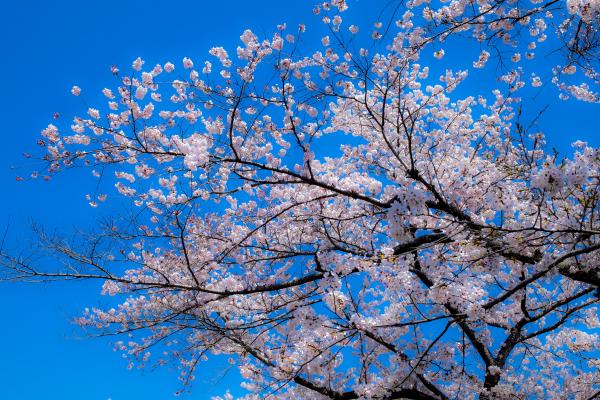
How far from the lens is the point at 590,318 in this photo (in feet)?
35.2

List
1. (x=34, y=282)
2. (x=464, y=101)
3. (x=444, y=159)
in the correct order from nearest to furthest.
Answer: (x=34, y=282)
(x=444, y=159)
(x=464, y=101)

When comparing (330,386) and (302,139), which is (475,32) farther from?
(330,386)

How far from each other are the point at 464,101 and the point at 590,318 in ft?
20.2

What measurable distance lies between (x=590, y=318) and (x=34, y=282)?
11.9 metres

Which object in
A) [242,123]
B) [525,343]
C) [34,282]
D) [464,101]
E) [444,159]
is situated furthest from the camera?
[464,101]

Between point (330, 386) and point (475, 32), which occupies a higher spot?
point (475, 32)

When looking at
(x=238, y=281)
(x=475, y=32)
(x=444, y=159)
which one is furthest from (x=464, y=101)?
(x=238, y=281)

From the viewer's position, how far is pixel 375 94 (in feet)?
32.8

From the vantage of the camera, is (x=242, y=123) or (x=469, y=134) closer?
(x=242, y=123)

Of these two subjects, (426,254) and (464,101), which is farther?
(464,101)

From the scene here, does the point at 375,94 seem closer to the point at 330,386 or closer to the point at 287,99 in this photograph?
the point at 287,99

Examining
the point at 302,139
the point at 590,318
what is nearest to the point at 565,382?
the point at 590,318

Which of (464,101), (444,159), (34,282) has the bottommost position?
(34,282)

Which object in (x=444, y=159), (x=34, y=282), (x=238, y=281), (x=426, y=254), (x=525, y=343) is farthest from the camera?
(x=444, y=159)
